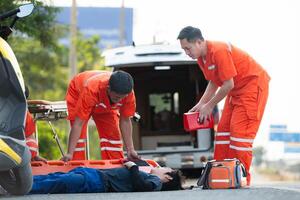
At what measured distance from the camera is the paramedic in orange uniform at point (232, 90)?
28.6 feet

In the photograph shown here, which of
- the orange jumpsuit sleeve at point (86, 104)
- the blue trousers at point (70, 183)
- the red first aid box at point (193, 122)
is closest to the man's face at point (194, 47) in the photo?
the red first aid box at point (193, 122)

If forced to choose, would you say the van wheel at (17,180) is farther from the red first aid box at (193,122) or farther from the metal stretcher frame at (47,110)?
the metal stretcher frame at (47,110)

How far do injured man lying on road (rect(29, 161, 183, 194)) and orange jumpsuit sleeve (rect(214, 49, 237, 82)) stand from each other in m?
1.18

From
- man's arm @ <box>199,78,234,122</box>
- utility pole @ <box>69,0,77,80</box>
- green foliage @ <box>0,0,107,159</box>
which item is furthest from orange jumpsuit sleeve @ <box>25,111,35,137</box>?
utility pole @ <box>69,0,77,80</box>

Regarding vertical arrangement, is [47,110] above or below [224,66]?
below

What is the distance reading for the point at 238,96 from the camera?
29.7ft

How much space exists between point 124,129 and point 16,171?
9.47ft

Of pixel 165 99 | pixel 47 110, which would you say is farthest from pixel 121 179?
pixel 165 99

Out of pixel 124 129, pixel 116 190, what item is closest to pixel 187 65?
pixel 124 129

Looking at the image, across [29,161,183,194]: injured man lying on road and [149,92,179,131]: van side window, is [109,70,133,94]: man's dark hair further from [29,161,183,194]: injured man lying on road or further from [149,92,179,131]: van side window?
[149,92,179,131]: van side window

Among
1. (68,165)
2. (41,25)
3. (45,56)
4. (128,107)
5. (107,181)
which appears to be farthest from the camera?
(45,56)

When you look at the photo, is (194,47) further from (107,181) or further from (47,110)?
(47,110)

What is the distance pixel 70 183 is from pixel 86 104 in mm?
1479

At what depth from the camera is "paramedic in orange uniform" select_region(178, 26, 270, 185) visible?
8.72 metres
